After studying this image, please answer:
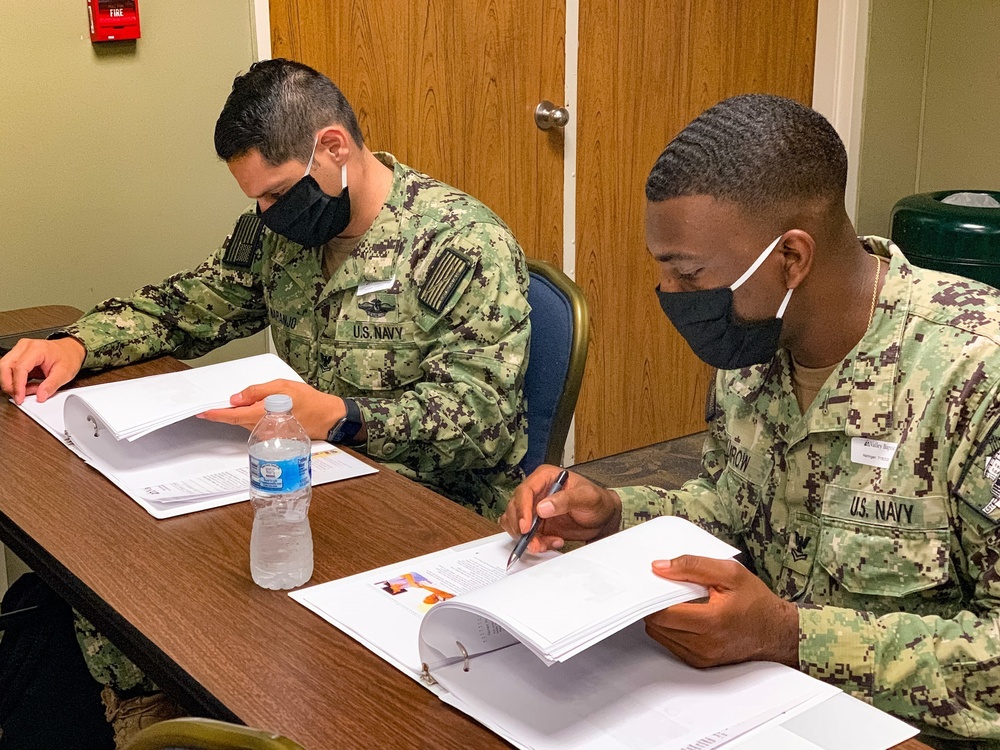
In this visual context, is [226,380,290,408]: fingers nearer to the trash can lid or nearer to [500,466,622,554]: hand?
[500,466,622,554]: hand

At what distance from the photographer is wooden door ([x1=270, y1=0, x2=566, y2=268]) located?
9.21ft

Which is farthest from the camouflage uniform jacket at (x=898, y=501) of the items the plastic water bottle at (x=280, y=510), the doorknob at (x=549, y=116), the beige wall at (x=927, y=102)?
the beige wall at (x=927, y=102)

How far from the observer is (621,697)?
3.42ft

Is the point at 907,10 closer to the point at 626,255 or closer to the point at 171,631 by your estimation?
the point at 626,255

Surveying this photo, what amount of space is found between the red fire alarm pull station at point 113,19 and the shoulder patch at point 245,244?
62cm

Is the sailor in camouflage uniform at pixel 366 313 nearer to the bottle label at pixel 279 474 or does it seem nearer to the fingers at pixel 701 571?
the bottle label at pixel 279 474

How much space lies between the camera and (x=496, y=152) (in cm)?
317

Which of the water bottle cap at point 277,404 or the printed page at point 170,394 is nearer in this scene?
the water bottle cap at point 277,404

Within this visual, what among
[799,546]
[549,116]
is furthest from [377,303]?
[549,116]

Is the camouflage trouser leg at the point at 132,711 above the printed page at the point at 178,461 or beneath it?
beneath

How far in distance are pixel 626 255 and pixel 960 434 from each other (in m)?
2.37

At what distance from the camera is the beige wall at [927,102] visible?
3828mm

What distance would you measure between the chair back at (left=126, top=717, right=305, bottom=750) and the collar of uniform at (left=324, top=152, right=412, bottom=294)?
1.18 metres

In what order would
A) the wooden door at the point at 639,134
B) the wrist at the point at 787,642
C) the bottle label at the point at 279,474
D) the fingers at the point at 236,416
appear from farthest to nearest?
the wooden door at the point at 639,134, the fingers at the point at 236,416, the bottle label at the point at 279,474, the wrist at the point at 787,642
